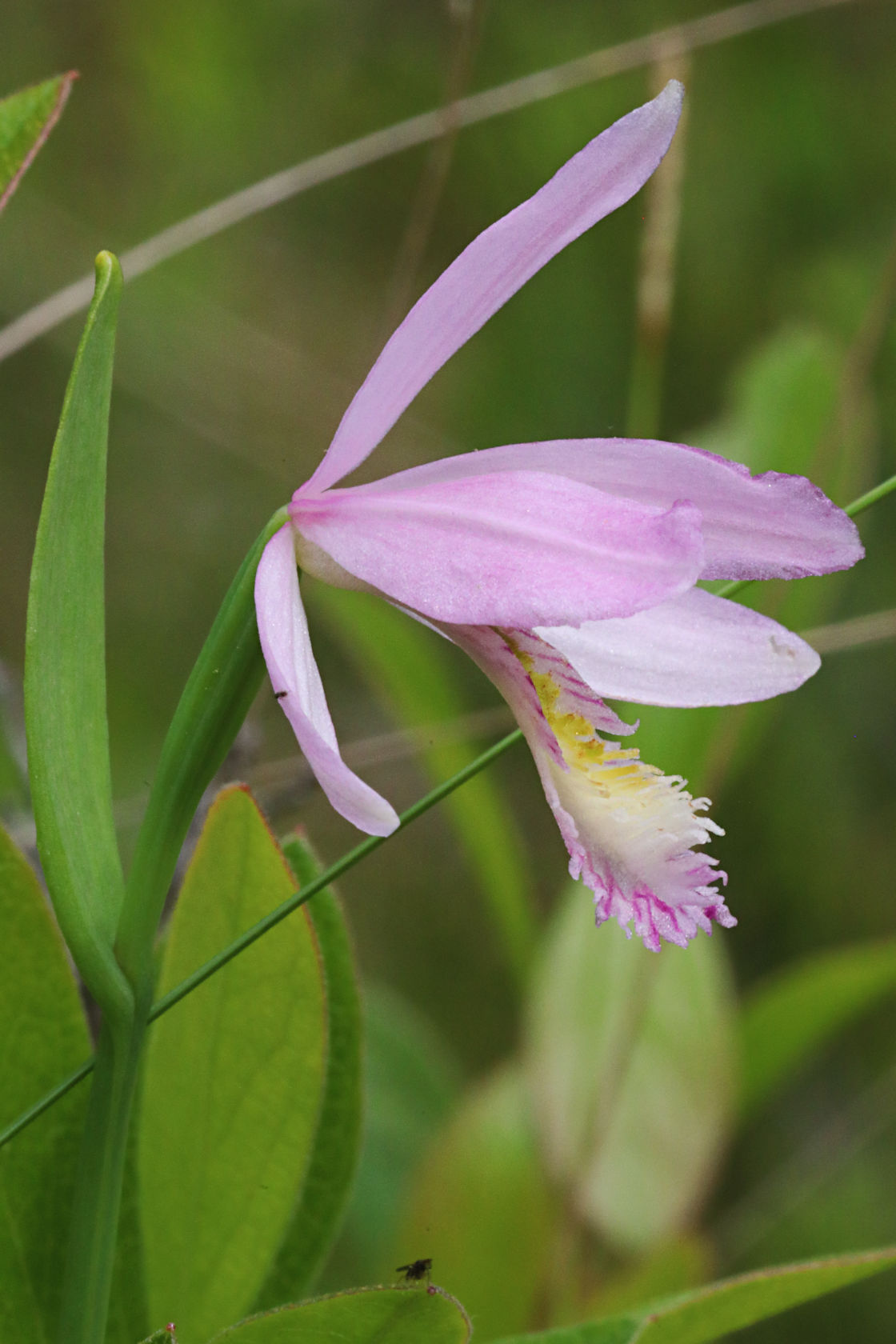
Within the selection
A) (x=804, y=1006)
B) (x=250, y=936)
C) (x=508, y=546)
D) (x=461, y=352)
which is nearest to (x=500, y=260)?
(x=508, y=546)

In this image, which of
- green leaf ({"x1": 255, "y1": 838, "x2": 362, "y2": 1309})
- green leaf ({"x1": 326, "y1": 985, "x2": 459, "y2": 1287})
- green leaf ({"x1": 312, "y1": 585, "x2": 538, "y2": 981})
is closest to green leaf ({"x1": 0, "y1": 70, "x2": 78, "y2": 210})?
green leaf ({"x1": 255, "y1": 838, "x2": 362, "y2": 1309})

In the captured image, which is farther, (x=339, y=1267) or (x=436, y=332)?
(x=339, y=1267)

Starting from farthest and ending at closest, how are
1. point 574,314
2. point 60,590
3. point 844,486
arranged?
point 574,314, point 844,486, point 60,590

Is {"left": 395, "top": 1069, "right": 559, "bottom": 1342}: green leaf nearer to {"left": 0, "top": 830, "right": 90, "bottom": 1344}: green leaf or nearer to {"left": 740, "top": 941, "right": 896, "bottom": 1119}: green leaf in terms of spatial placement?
{"left": 740, "top": 941, "right": 896, "bottom": 1119}: green leaf

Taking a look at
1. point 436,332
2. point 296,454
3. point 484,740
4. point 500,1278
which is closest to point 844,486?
point 484,740

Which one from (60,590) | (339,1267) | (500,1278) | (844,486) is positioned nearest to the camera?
(60,590)

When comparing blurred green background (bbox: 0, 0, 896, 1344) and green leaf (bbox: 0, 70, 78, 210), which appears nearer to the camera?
green leaf (bbox: 0, 70, 78, 210)

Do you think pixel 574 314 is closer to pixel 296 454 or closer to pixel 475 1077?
pixel 296 454

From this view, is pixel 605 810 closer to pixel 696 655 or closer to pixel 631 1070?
pixel 696 655

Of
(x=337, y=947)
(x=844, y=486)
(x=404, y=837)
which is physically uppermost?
(x=404, y=837)
